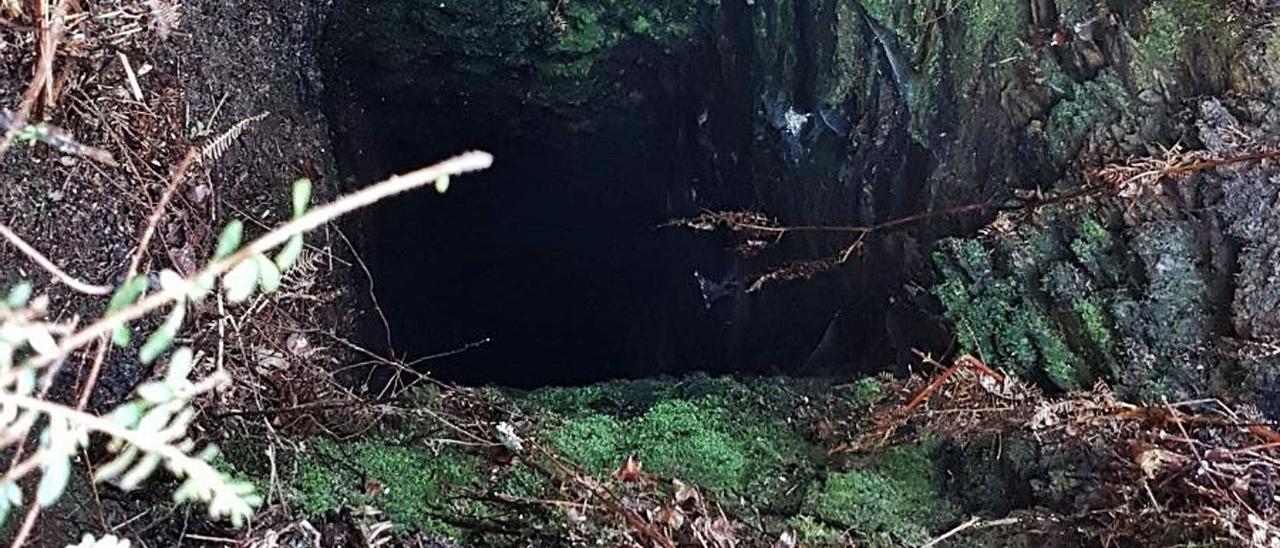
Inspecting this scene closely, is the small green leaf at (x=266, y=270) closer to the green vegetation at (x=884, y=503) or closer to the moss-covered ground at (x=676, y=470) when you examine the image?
the moss-covered ground at (x=676, y=470)

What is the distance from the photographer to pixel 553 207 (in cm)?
411

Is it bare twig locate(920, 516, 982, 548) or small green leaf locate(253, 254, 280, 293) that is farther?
bare twig locate(920, 516, 982, 548)

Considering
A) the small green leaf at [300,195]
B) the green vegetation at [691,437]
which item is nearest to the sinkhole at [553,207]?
the green vegetation at [691,437]

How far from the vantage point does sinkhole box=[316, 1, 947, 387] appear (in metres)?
3.13

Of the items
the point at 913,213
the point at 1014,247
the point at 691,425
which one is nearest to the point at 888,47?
the point at 913,213

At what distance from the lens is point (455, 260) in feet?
13.3

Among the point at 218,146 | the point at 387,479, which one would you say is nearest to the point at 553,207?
the point at 218,146

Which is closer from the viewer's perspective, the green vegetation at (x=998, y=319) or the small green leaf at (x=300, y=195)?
the small green leaf at (x=300, y=195)

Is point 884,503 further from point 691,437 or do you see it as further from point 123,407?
point 123,407

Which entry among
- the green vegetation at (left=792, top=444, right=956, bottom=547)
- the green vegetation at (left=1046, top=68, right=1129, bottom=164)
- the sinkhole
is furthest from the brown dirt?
the green vegetation at (left=1046, top=68, right=1129, bottom=164)

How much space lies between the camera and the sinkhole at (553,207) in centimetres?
313

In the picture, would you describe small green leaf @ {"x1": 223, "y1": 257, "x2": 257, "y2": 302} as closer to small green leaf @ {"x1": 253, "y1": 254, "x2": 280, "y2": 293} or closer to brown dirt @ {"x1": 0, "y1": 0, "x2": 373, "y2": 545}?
small green leaf @ {"x1": 253, "y1": 254, "x2": 280, "y2": 293}

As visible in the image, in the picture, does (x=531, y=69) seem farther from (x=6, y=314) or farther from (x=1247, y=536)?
(x=6, y=314)

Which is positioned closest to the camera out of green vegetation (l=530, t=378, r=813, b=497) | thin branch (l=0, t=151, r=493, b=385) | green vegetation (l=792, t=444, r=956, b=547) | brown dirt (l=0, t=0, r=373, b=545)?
thin branch (l=0, t=151, r=493, b=385)
